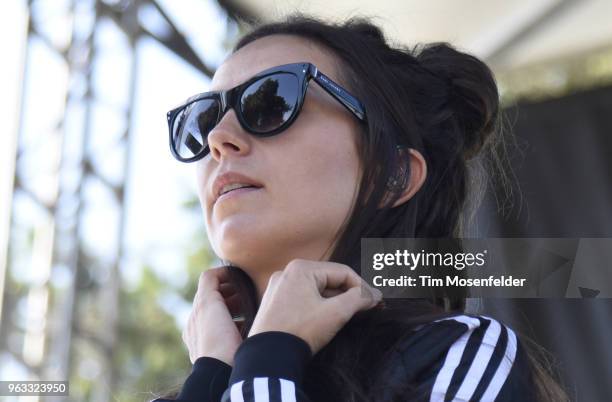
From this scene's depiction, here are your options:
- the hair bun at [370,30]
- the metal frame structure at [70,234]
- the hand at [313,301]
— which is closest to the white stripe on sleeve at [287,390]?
the hand at [313,301]

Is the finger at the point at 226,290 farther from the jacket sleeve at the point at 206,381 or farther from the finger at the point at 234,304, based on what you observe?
the jacket sleeve at the point at 206,381

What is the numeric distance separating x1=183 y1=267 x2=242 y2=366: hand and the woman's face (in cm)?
9

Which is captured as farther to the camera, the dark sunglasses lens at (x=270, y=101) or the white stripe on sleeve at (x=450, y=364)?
the dark sunglasses lens at (x=270, y=101)

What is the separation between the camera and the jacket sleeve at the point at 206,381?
1.27 m

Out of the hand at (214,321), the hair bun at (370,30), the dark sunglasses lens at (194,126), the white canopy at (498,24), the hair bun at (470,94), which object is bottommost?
the hand at (214,321)

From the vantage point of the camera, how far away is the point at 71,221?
410 cm

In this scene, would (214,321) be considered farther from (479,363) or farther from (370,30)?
(370,30)

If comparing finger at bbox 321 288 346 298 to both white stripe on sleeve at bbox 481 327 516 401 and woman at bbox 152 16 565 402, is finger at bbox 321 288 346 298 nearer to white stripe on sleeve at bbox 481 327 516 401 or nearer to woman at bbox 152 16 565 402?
woman at bbox 152 16 565 402

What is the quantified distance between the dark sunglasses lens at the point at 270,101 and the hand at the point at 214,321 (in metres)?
0.31

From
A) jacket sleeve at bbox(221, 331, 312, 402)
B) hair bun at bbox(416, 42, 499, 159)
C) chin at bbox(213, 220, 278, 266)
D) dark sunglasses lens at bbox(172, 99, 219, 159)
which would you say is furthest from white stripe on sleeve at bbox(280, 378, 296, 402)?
hair bun at bbox(416, 42, 499, 159)

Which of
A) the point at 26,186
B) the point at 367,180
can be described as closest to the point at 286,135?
the point at 367,180

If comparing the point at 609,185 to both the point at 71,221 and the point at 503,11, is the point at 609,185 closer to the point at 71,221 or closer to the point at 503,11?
the point at 503,11

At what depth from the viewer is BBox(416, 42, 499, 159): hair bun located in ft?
5.76

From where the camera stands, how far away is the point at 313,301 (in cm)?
128
